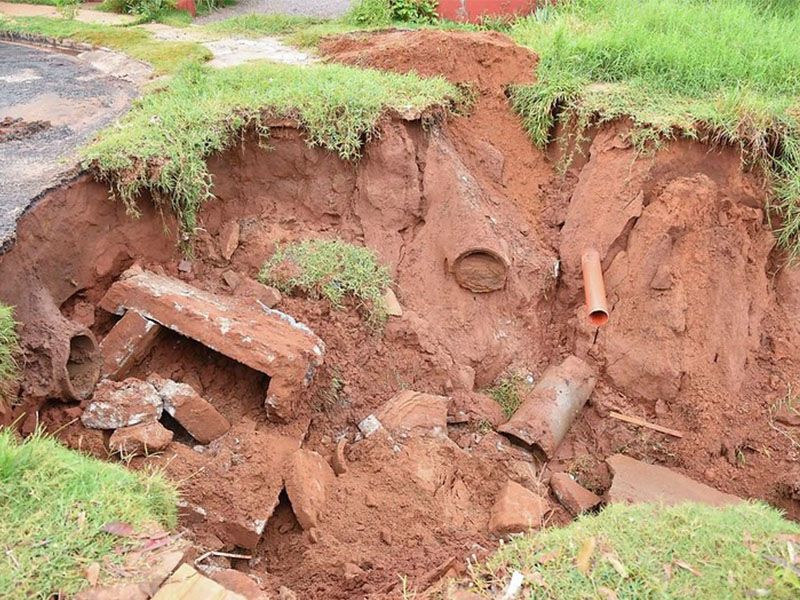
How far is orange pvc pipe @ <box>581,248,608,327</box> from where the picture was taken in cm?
501

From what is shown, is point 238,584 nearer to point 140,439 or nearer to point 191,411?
point 140,439

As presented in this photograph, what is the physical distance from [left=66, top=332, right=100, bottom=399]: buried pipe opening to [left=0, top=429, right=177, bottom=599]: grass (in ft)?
2.30

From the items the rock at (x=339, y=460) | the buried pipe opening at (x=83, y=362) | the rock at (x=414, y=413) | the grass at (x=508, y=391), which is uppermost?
the buried pipe opening at (x=83, y=362)

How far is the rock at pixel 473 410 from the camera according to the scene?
4.64 meters

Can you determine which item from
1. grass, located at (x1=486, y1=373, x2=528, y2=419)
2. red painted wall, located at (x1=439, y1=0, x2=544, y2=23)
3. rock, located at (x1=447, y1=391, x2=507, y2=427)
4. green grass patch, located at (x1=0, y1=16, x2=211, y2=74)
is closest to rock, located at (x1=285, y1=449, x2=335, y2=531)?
rock, located at (x1=447, y1=391, x2=507, y2=427)

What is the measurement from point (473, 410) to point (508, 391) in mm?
412

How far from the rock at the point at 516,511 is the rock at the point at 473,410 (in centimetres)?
74

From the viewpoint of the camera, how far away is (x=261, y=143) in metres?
4.87

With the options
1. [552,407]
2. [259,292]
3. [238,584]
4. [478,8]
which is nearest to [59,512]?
[238,584]

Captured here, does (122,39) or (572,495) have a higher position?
(122,39)

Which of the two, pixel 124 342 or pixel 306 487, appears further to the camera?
pixel 124 342

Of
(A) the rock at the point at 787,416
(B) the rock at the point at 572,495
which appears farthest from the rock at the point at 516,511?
(A) the rock at the point at 787,416

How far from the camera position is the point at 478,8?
25.9 feet

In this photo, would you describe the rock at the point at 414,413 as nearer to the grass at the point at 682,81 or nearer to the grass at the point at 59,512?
the grass at the point at 59,512
